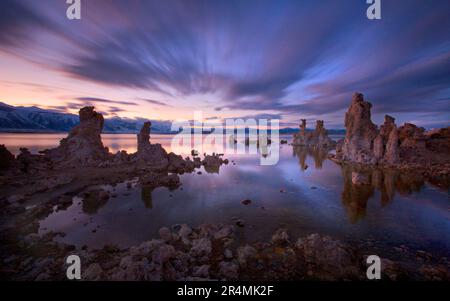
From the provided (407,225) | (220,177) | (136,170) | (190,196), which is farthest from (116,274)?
(136,170)

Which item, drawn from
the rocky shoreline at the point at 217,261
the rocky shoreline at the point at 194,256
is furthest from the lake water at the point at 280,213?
the rocky shoreline at the point at 217,261

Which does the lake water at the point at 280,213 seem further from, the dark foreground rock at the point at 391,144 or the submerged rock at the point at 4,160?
the dark foreground rock at the point at 391,144

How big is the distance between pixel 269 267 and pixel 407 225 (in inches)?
509

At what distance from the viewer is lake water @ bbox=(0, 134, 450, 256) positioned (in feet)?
42.5

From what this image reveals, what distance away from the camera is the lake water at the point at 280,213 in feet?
42.5

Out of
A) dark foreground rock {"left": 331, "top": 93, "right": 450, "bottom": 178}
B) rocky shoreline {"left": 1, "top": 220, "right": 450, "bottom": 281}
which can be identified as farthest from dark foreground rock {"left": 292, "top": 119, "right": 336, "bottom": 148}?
rocky shoreline {"left": 1, "top": 220, "right": 450, "bottom": 281}

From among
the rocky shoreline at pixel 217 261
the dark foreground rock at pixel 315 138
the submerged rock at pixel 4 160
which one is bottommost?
the rocky shoreline at pixel 217 261

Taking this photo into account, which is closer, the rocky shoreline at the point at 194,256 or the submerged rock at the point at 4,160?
the rocky shoreline at the point at 194,256

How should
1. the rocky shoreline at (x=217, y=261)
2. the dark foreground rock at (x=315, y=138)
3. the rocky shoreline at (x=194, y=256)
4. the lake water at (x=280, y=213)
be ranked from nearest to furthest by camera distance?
the rocky shoreline at (x=217, y=261) → the rocky shoreline at (x=194, y=256) → the lake water at (x=280, y=213) → the dark foreground rock at (x=315, y=138)

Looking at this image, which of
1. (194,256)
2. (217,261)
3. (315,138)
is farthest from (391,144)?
(315,138)

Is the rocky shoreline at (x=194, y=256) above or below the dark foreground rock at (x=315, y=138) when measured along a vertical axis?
below

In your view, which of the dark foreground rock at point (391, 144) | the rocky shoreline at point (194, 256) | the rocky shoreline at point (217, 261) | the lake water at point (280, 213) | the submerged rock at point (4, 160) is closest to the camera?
the rocky shoreline at point (217, 261)

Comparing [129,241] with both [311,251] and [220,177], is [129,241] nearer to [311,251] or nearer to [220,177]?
[311,251]

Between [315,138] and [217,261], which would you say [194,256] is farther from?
[315,138]
